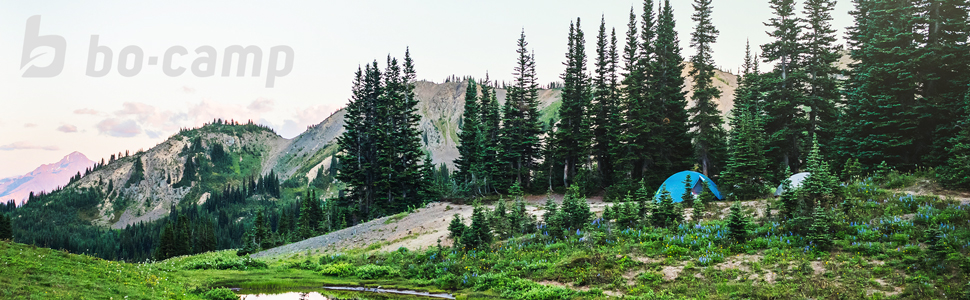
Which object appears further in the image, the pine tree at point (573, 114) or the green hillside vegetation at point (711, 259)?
the pine tree at point (573, 114)

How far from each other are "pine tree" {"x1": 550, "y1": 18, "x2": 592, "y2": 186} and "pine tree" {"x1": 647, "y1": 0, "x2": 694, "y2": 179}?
710 centimetres

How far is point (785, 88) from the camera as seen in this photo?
3891 centimetres

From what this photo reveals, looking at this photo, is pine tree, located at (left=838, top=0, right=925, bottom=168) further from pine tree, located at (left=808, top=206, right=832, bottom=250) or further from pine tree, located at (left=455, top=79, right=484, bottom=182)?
pine tree, located at (left=455, top=79, right=484, bottom=182)

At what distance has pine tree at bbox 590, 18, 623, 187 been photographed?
4659 cm

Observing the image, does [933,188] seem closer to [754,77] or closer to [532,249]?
[532,249]

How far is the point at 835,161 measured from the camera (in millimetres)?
32906

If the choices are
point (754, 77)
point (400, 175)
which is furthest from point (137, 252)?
point (754, 77)

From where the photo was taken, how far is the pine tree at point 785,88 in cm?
3825

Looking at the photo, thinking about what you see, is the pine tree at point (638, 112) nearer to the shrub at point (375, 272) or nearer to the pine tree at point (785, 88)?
the pine tree at point (785, 88)

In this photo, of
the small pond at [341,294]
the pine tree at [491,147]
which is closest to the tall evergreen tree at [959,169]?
the small pond at [341,294]

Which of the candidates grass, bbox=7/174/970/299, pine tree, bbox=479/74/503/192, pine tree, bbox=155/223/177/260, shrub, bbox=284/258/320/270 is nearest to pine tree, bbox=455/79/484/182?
pine tree, bbox=479/74/503/192

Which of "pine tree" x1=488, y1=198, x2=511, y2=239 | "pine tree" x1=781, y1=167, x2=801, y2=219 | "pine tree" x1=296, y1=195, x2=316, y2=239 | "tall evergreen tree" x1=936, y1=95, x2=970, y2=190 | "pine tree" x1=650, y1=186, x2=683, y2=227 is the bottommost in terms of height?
"pine tree" x1=296, y1=195, x2=316, y2=239

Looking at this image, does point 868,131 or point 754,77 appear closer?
point 868,131

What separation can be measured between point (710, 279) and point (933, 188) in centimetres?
1659
